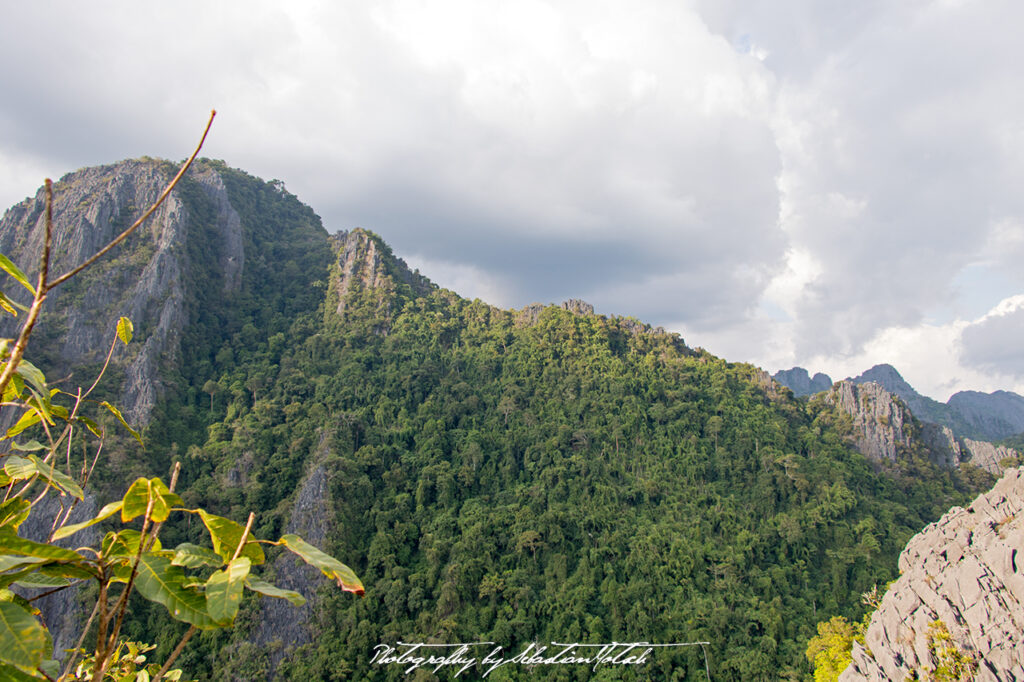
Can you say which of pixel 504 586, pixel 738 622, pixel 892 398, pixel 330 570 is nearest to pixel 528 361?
pixel 504 586

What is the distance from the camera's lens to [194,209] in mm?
44812

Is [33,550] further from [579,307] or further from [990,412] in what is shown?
[990,412]

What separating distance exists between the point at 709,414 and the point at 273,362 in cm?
3093

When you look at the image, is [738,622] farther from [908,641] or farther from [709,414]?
[709,414]

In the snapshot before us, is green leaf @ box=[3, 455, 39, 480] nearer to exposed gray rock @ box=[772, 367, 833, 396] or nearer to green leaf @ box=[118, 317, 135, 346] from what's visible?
green leaf @ box=[118, 317, 135, 346]

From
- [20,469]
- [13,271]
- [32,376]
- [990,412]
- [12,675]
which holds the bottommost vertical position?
[12,675]

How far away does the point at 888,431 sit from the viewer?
1330 inches

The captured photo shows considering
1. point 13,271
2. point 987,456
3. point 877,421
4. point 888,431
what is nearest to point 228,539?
point 13,271

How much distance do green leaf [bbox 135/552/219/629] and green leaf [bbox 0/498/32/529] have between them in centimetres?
49

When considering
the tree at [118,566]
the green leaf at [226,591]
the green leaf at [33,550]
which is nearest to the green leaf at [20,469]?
the tree at [118,566]

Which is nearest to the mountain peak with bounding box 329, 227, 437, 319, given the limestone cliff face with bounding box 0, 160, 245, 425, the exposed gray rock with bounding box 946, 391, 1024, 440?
the limestone cliff face with bounding box 0, 160, 245, 425

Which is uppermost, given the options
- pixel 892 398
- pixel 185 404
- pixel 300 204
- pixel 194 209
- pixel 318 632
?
pixel 300 204

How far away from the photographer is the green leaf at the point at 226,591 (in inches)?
38.9

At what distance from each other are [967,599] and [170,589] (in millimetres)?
19136
